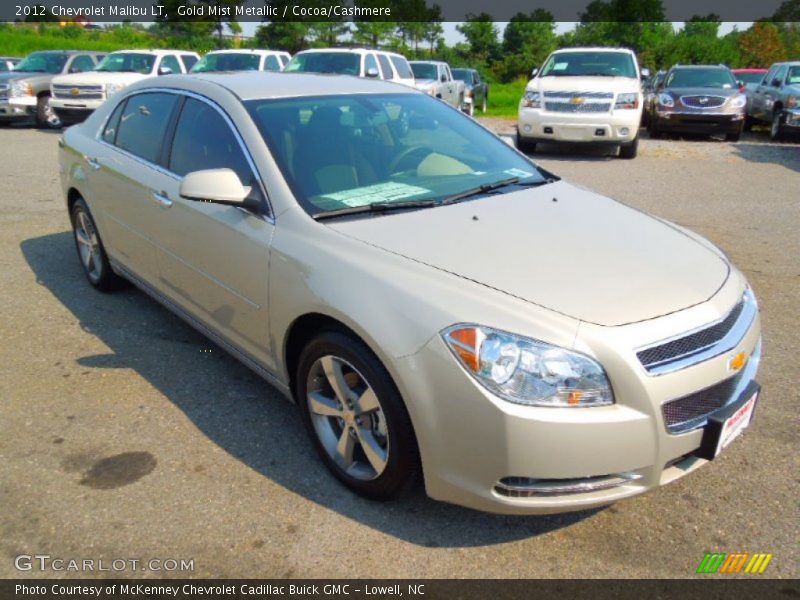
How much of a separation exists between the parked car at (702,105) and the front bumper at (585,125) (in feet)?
10.8

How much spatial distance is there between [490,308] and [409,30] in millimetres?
49466

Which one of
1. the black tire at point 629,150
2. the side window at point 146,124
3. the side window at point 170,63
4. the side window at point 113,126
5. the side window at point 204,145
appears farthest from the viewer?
the side window at point 170,63

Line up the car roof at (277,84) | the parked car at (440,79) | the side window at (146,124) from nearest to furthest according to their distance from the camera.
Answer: the car roof at (277,84) < the side window at (146,124) < the parked car at (440,79)

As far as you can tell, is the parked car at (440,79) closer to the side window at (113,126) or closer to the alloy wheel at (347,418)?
the side window at (113,126)

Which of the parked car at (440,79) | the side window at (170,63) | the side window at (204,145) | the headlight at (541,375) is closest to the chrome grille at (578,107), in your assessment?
the parked car at (440,79)

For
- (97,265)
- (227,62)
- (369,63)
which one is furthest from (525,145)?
(97,265)

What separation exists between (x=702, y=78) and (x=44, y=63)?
51.8ft

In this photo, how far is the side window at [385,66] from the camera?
14562 mm

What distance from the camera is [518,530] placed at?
275 centimetres

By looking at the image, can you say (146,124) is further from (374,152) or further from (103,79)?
(103,79)

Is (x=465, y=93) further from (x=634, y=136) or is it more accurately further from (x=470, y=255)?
(x=470, y=255)

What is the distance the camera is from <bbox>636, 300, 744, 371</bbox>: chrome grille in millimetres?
2336

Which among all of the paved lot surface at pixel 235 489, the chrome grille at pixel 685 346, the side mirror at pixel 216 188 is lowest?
the paved lot surface at pixel 235 489

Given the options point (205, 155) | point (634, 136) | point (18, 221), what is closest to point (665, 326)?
point (205, 155)
